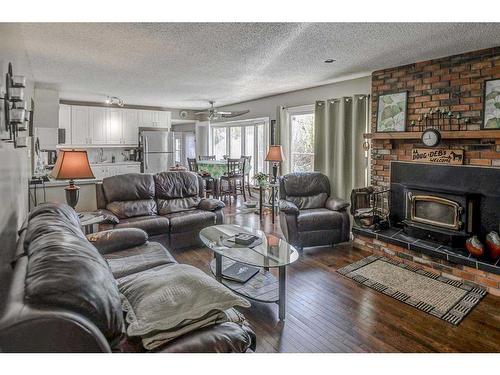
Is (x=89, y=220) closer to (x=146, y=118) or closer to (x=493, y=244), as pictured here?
(x=493, y=244)

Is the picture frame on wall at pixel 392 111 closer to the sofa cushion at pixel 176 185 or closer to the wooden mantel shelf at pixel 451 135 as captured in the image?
the wooden mantel shelf at pixel 451 135

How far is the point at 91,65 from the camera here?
4.16 metres

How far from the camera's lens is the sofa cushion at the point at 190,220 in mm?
4105

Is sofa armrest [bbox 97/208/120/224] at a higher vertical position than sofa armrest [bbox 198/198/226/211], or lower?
lower

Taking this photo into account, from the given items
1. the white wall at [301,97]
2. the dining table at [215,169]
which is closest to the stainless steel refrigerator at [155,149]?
the dining table at [215,169]

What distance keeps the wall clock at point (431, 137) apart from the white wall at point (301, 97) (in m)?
1.26

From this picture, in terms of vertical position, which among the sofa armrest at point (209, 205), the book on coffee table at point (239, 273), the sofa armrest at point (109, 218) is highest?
the sofa armrest at point (209, 205)

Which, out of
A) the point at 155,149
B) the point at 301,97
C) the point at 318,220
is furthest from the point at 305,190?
the point at 155,149

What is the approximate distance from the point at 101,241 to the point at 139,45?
1.96 meters

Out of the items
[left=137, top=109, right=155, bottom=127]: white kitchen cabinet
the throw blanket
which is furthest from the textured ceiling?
[left=137, top=109, right=155, bottom=127]: white kitchen cabinet

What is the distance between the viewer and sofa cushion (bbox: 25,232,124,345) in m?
1.12

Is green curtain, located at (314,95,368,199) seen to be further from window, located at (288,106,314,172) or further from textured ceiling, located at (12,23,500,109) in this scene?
window, located at (288,106,314,172)

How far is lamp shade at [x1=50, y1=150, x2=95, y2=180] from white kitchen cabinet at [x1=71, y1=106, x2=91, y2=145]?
4.81m
